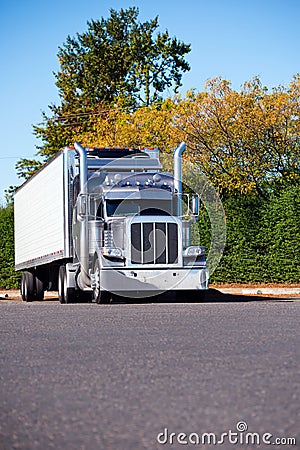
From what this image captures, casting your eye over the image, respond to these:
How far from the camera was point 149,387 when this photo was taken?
22.0ft

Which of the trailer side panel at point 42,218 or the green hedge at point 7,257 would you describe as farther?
the green hedge at point 7,257

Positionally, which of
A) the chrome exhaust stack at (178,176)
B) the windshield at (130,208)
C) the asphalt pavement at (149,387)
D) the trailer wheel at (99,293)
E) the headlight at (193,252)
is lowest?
the asphalt pavement at (149,387)

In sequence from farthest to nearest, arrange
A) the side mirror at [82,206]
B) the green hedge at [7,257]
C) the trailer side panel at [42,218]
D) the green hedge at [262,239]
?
the green hedge at [7,257] < the green hedge at [262,239] < the trailer side panel at [42,218] < the side mirror at [82,206]

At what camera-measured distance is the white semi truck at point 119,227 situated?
20.3m

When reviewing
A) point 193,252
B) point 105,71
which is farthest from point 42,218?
point 105,71

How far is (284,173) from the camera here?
34.5m

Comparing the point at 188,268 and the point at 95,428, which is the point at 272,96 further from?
the point at 95,428

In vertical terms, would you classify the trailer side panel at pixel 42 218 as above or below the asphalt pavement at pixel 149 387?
above

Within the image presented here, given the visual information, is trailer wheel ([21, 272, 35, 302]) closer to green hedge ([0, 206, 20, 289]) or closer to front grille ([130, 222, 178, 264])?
green hedge ([0, 206, 20, 289])

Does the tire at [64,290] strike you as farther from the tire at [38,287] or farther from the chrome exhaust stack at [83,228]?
the tire at [38,287]

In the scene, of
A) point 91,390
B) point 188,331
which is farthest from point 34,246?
point 91,390

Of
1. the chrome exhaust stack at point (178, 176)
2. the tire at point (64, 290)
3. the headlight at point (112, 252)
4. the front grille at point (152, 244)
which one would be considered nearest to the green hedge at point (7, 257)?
the tire at point (64, 290)

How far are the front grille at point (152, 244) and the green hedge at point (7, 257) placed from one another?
15.3m

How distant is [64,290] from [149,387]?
635 inches
